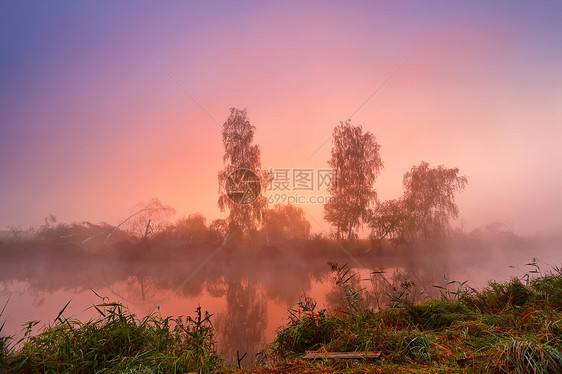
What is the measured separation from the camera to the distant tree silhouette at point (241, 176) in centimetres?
2219

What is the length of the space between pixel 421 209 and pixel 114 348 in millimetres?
22671

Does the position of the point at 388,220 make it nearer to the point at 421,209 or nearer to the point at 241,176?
the point at 421,209

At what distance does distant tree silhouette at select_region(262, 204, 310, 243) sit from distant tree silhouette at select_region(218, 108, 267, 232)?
1.07 metres

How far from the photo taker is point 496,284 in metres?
4.82

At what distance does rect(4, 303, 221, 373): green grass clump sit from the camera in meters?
2.77

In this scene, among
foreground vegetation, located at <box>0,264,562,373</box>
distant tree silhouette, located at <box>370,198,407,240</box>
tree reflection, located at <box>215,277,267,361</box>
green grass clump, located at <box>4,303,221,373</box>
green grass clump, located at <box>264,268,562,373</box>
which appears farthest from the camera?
distant tree silhouette, located at <box>370,198,407,240</box>

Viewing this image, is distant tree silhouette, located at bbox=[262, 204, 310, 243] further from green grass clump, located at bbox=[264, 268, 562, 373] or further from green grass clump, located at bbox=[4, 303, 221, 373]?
green grass clump, located at bbox=[4, 303, 221, 373]

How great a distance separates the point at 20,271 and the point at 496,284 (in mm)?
22540

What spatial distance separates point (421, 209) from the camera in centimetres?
2248

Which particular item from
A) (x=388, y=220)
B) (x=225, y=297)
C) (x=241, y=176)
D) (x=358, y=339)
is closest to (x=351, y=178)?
(x=388, y=220)

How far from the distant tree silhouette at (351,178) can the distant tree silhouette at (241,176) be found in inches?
204

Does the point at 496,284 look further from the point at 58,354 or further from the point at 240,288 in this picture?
the point at 240,288

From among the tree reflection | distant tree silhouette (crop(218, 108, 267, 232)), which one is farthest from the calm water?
distant tree silhouette (crop(218, 108, 267, 232))

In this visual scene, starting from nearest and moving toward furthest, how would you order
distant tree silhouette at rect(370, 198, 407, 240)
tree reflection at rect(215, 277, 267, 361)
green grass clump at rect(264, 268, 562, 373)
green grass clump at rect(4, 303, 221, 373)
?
green grass clump at rect(264, 268, 562, 373)
green grass clump at rect(4, 303, 221, 373)
tree reflection at rect(215, 277, 267, 361)
distant tree silhouette at rect(370, 198, 407, 240)
